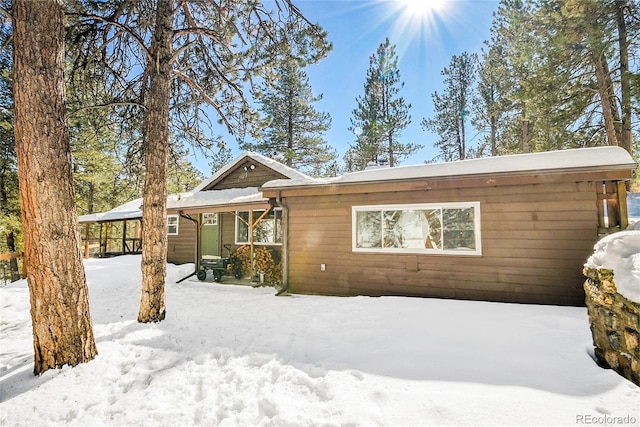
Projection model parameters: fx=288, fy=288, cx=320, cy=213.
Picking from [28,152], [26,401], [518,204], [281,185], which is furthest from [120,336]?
[518,204]

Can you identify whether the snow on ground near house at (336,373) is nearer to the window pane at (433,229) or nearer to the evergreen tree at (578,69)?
the window pane at (433,229)

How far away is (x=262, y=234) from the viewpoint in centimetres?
1024

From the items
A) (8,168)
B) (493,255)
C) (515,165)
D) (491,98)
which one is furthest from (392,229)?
(8,168)

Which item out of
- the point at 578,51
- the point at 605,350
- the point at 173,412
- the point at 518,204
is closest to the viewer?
the point at 173,412

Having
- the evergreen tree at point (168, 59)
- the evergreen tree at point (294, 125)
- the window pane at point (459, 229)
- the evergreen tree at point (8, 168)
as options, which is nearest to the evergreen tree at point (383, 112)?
the evergreen tree at point (294, 125)

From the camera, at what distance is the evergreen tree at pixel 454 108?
17922 millimetres

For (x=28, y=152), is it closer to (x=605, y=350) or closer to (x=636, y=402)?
(x=636, y=402)

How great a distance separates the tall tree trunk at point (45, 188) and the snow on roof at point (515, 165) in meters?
4.57

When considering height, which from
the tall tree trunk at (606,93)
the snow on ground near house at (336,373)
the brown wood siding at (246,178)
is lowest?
the snow on ground near house at (336,373)

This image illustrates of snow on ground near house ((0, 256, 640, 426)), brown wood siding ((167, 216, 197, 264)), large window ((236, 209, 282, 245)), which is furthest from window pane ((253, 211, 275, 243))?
snow on ground near house ((0, 256, 640, 426))

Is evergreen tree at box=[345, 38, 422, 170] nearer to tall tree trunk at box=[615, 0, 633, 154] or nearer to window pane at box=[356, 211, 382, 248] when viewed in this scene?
tall tree trunk at box=[615, 0, 633, 154]

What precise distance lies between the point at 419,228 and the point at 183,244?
10095 millimetres

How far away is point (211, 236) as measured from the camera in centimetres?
1145

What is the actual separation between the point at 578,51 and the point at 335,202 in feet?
33.1
